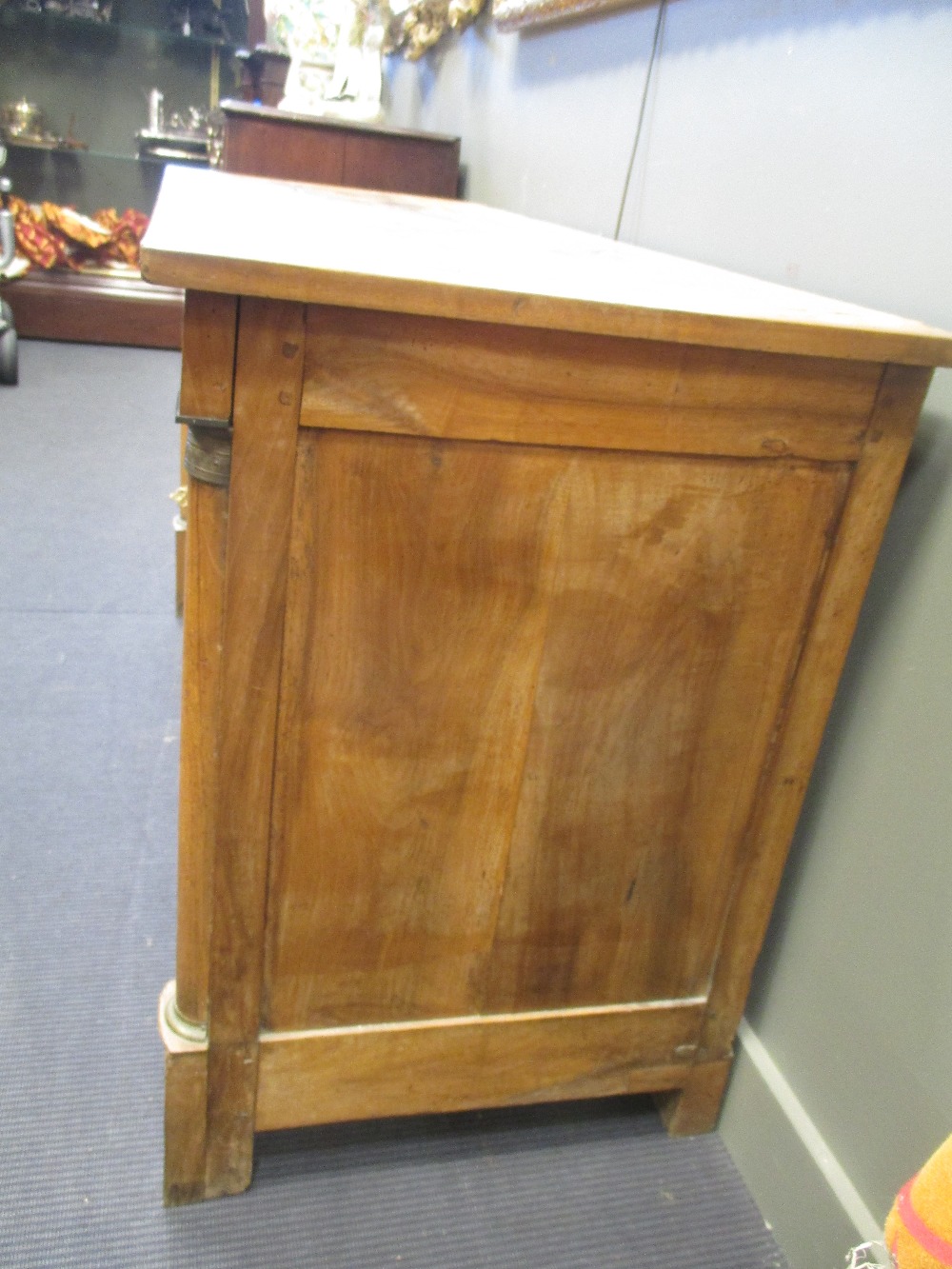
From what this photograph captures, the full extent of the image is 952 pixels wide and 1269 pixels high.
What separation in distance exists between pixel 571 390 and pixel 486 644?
0.67ft

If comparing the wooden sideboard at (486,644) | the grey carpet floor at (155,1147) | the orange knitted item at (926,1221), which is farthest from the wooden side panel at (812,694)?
the orange knitted item at (926,1221)

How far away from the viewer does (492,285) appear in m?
0.68

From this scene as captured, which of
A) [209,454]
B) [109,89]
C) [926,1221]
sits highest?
[109,89]

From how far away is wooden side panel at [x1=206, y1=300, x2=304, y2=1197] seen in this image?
682mm

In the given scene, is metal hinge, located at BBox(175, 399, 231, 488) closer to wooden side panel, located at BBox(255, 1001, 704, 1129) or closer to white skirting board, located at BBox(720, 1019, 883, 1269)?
wooden side panel, located at BBox(255, 1001, 704, 1129)

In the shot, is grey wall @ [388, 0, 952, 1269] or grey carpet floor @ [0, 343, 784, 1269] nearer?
grey wall @ [388, 0, 952, 1269]

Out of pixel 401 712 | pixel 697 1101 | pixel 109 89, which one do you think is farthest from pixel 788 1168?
pixel 109 89

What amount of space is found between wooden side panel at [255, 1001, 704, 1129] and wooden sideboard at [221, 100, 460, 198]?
1681mm

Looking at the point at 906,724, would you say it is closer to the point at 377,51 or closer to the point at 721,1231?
the point at 721,1231

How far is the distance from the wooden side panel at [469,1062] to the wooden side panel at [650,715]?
3cm

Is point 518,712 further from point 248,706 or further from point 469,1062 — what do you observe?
point 469,1062

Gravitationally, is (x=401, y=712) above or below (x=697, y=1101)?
above

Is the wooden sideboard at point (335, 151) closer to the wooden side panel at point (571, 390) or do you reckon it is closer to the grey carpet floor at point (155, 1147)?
the grey carpet floor at point (155, 1147)

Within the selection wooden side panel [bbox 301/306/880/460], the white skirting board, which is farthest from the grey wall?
wooden side panel [bbox 301/306/880/460]
